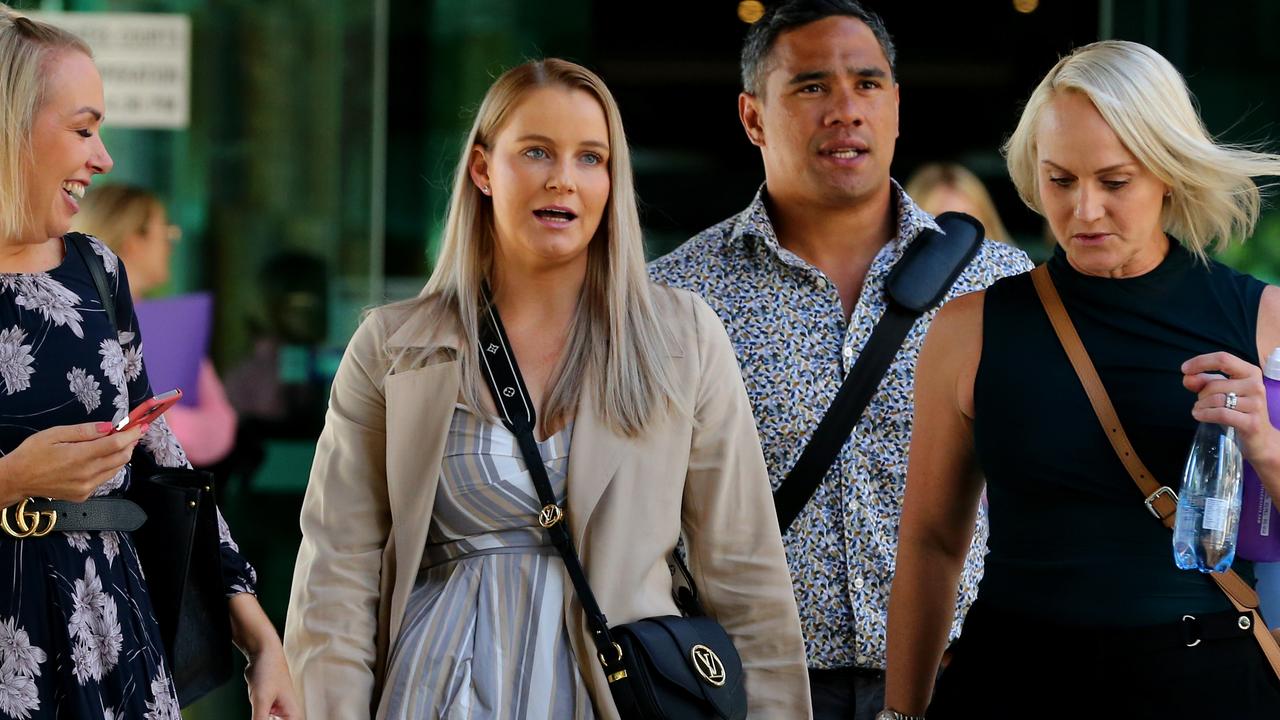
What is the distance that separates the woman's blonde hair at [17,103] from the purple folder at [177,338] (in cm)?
354

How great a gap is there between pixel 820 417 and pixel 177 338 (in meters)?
3.80

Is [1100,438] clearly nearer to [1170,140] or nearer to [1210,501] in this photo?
[1210,501]

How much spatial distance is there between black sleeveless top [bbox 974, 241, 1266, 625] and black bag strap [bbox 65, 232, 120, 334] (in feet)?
5.25

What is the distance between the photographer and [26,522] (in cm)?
273

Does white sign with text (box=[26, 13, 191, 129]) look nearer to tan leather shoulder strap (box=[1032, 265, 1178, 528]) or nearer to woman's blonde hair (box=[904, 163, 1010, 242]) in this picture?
woman's blonde hair (box=[904, 163, 1010, 242])

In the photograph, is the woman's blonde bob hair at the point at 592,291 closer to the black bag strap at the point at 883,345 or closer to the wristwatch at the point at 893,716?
the black bag strap at the point at 883,345

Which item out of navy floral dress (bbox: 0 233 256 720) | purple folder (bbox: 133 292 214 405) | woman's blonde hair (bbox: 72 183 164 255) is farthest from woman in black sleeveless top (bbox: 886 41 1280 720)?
woman's blonde hair (bbox: 72 183 164 255)

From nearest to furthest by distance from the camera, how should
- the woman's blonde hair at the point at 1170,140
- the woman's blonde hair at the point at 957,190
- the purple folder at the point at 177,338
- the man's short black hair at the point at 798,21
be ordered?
the woman's blonde hair at the point at 1170,140, the man's short black hair at the point at 798,21, the purple folder at the point at 177,338, the woman's blonde hair at the point at 957,190

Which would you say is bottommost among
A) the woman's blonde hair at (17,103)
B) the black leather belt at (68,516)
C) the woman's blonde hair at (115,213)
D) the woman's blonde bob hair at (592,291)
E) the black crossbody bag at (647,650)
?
the black crossbody bag at (647,650)

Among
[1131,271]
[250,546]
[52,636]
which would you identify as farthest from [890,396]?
[250,546]

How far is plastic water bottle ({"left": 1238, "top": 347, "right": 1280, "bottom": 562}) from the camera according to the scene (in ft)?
9.21

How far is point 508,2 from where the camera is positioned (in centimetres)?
790

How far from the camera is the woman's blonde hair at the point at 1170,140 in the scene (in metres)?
2.94

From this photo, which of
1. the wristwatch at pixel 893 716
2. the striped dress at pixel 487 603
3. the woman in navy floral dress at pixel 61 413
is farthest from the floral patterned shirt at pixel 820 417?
the woman in navy floral dress at pixel 61 413
